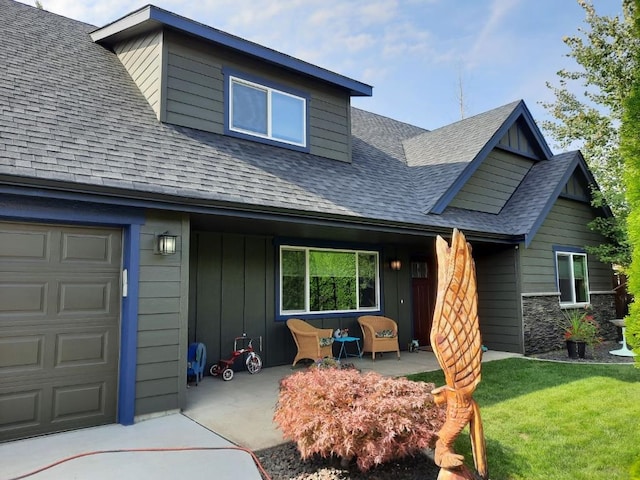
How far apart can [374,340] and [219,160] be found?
4330 millimetres

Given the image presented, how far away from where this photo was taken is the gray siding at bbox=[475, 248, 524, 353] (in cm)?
907

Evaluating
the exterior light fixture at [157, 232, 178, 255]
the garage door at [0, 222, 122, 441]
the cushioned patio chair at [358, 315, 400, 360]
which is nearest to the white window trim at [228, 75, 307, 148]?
the exterior light fixture at [157, 232, 178, 255]

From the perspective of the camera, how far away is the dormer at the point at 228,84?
669 cm

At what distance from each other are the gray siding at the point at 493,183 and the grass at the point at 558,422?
12.2ft

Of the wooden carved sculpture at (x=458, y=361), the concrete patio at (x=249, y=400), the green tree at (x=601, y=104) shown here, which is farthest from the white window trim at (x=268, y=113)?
the green tree at (x=601, y=104)

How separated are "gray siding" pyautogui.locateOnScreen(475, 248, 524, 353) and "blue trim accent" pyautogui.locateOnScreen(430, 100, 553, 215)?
75.1 inches

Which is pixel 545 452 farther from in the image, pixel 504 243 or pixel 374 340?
pixel 504 243

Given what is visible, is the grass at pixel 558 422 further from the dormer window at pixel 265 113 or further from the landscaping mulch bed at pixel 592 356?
the dormer window at pixel 265 113

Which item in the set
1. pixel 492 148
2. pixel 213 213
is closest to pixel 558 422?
pixel 213 213

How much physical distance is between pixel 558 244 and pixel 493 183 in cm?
216

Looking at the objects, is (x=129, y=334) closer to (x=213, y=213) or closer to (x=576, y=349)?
(x=213, y=213)

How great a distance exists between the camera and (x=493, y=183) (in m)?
10.0

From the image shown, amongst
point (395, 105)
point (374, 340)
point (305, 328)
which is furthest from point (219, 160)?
point (395, 105)

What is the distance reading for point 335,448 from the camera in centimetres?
332
